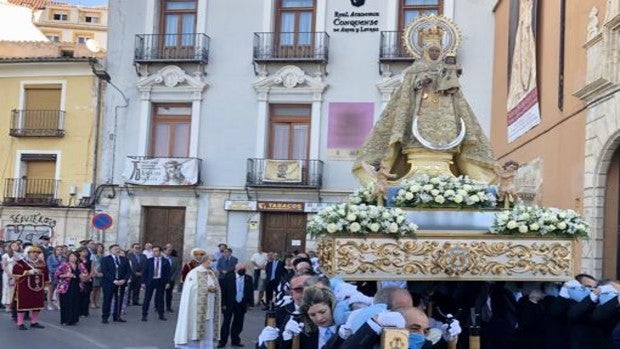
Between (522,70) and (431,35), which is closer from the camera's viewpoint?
(431,35)

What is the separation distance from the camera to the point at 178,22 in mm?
24688

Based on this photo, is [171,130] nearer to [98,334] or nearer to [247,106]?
[247,106]

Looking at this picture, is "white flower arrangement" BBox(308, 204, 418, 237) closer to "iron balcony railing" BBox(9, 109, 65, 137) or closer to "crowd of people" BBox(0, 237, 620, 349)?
"crowd of people" BBox(0, 237, 620, 349)

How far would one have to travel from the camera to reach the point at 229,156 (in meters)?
23.7

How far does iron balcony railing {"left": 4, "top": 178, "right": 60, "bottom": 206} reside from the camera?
25.0 meters

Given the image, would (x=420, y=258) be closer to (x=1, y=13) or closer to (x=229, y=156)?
(x=229, y=156)

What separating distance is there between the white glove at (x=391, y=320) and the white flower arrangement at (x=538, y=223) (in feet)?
9.83

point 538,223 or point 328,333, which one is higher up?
point 538,223

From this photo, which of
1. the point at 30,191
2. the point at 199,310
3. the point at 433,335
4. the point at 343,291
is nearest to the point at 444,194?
the point at 343,291

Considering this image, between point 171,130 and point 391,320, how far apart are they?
21.3 meters

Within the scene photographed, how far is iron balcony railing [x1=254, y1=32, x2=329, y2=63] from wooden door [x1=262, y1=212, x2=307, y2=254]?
14.5 feet

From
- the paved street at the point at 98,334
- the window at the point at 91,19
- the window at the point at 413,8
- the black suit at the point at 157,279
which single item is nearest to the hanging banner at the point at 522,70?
the window at the point at 413,8

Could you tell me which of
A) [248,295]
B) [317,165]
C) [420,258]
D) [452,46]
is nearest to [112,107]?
[317,165]

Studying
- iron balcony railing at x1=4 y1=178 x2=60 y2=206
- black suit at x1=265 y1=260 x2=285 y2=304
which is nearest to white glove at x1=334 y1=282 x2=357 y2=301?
black suit at x1=265 y1=260 x2=285 y2=304
